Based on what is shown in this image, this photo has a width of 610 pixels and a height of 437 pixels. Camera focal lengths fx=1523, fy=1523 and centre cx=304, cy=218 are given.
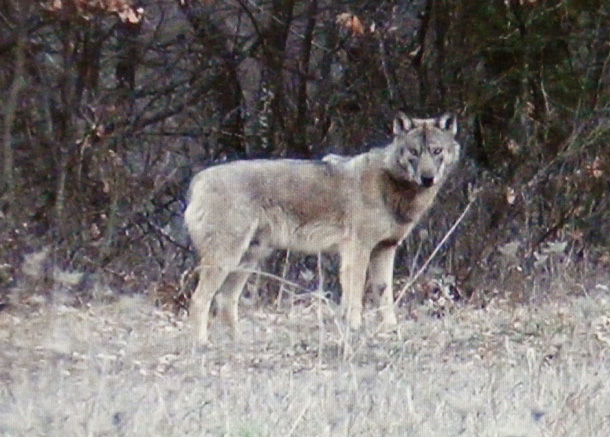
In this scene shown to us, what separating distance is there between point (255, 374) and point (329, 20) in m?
6.81

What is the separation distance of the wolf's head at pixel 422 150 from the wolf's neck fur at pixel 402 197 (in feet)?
0.23

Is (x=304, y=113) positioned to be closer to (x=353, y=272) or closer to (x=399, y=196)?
(x=399, y=196)

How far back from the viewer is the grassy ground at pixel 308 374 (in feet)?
19.3

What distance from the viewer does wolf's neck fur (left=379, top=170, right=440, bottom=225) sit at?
11117mm

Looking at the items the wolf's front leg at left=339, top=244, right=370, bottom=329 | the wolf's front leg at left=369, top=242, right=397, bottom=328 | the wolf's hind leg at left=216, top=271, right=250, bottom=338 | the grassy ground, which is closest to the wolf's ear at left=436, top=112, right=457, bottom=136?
the wolf's front leg at left=369, top=242, right=397, bottom=328

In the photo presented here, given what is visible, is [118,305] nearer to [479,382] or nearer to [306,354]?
[306,354]

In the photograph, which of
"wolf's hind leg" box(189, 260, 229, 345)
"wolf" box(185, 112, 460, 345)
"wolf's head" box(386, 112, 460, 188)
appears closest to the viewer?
"wolf's hind leg" box(189, 260, 229, 345)

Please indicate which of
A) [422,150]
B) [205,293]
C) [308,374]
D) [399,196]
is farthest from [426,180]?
[308,374]

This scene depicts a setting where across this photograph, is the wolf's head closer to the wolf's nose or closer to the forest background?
the wolf's nose

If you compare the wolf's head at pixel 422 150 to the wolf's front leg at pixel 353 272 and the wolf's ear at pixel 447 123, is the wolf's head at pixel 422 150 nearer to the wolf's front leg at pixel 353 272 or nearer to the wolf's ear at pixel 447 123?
the wolf's ear at pixel 447 123

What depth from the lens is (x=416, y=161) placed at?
35.9ft

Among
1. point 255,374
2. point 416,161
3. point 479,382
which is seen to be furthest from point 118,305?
point 479,382

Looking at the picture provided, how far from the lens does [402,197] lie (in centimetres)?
1117

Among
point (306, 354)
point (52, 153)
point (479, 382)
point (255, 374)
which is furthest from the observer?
point (52, 153)
